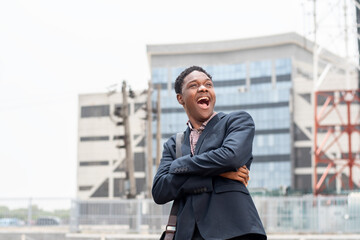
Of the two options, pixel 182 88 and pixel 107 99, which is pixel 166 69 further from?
pixel 182 88

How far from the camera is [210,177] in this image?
2.68 m

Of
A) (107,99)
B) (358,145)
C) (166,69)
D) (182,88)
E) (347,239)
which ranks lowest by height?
(347,239)

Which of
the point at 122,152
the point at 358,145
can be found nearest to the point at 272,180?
the point at 358,145

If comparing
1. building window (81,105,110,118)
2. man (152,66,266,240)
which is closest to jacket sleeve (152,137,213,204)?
man (152,66,266,240)

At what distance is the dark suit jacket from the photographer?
2.57m

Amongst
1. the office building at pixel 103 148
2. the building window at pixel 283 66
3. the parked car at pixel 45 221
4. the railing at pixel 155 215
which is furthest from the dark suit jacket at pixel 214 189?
the building window at pixel 283 66

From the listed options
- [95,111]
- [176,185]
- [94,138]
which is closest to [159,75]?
[95,111]

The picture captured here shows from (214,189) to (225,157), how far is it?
17cm

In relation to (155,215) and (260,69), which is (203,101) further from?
(260,69)

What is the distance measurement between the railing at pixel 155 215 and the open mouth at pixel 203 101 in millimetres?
16064

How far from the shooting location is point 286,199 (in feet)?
61.7

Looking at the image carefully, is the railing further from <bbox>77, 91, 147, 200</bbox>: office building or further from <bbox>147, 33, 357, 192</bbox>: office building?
<bbox>77, 91, 147, 200</bbox>: office building

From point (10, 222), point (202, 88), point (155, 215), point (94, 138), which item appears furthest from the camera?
point (94, 138)

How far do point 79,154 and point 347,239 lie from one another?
6027 cm
